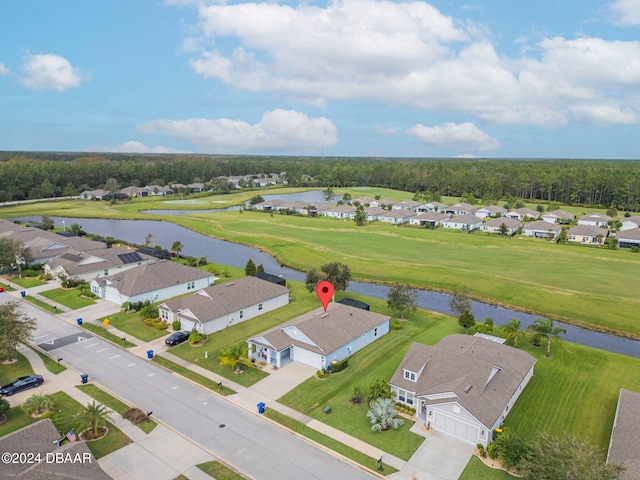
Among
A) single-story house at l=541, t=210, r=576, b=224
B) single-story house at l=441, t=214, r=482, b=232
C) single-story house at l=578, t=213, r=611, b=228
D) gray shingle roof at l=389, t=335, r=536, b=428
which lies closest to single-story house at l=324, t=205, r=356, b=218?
single-story house at l=441, t=214, r=482, b=232

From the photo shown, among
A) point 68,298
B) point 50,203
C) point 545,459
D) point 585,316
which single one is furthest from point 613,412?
point 50,203

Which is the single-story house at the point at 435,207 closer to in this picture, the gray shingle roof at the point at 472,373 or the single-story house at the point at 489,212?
the single-story house at the point at 489,212

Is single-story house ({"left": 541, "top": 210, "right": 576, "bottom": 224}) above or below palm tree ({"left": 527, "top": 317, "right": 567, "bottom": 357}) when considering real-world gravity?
above

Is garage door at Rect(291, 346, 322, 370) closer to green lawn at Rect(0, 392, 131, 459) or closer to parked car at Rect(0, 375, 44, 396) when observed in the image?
green lawn at Rect(0, 392, 131, 459)

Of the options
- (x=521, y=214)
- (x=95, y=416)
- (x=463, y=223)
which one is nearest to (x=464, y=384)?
(x=95, y=416)

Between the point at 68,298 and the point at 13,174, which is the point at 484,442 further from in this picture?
the point at 13,174

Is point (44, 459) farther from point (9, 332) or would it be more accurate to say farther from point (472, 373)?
point (472, 373)

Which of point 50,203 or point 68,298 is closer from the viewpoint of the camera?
point 68,298
